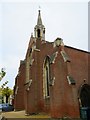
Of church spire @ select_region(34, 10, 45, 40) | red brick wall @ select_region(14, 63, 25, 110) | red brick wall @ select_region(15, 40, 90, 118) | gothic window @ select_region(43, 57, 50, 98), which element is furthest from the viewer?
red brick wall @ select_region(14, 63, 25, 110)

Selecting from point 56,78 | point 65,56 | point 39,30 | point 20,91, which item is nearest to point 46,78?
point 56,78

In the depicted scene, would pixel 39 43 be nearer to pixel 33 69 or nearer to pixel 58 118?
pixel 33 69

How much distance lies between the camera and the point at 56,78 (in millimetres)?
28141

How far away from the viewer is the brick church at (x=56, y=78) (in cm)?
2684

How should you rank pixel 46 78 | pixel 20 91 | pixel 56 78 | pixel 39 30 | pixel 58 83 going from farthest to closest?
1. pixel 20 91
2. pixel 39 30
3. pixel 46 78
4. pixel 56 78
5. pixel 58 83

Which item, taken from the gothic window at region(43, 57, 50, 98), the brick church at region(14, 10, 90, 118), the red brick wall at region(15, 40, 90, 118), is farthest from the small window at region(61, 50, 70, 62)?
the gothic window at region(43, 57, 50, 98)

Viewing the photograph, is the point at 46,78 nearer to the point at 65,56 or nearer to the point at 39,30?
the point at 65,56

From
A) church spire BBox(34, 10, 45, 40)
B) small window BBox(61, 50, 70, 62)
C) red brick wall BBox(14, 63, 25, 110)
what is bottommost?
red brick wall BBox(14, 63, 25, 110)

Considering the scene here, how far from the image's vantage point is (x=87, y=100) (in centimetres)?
3045

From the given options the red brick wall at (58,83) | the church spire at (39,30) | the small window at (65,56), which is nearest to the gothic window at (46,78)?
the red brick wall at (58,83)

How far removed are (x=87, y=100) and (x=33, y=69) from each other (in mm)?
8894

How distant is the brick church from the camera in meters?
26.8

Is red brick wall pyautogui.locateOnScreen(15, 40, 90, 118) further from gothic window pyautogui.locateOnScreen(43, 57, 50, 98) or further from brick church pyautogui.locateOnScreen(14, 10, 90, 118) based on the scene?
gothic window pyautogui.locateOnScreen(43, 57, 50, 98)

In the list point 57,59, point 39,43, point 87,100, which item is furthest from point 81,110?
point 39,43
